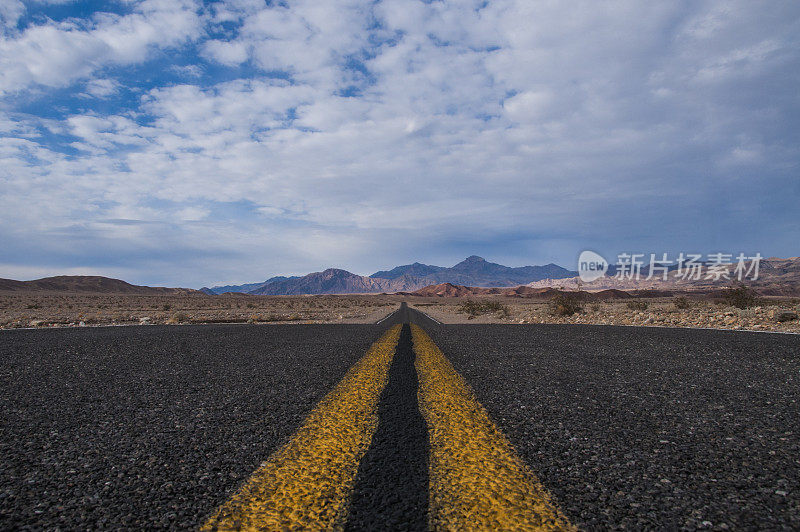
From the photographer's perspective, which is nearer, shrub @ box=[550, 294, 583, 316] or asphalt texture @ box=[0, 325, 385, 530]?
asphalt texture @ box=[0, 325, 385, 530]

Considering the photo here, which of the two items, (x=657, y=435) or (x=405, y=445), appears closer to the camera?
(x=405, y=445)

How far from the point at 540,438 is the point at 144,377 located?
4115 millimetres

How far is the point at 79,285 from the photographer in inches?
4926

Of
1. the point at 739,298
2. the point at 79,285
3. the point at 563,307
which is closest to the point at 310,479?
the point at 563,307

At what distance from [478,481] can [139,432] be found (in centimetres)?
211

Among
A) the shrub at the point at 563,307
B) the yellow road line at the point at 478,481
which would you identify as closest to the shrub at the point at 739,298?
the shrub at the point at 563,307

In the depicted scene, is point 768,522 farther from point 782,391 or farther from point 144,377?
point 144,377

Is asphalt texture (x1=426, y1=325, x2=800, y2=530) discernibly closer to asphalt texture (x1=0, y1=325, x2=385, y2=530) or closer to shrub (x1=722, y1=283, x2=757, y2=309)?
asphalt texture (x1=0, y1=325, x2=385, y2=530)

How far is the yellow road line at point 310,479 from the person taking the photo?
4.50ft

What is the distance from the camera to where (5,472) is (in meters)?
1.88

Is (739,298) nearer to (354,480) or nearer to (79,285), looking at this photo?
(354,480)

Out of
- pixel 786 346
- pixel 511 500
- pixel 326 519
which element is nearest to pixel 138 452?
pixel 326 519

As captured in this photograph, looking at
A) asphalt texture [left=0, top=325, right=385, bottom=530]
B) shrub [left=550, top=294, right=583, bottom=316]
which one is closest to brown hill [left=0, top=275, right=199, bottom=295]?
shrub [left=550, top=294, right=583, bottom=316]

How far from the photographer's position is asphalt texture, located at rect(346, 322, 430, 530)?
1395 mm
